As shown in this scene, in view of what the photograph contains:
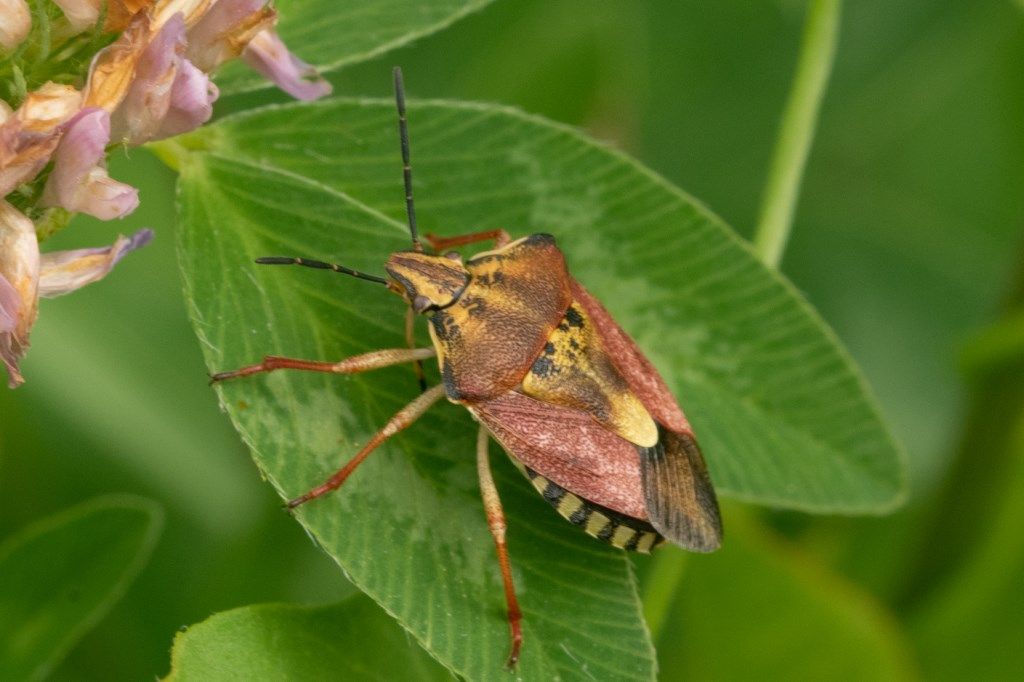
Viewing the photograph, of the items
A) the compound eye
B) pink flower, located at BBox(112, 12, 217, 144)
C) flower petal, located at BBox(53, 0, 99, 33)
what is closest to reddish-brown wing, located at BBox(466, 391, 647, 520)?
the compound eye

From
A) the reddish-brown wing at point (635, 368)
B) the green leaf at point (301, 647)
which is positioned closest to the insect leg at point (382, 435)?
the green leaf at point (301, 647)

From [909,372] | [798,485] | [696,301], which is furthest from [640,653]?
[909,372]

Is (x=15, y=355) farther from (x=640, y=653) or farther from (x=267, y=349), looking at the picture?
(x=640, y=653)

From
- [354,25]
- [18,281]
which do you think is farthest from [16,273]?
[354,25]

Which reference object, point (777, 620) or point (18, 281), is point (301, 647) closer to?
point (18, 281)

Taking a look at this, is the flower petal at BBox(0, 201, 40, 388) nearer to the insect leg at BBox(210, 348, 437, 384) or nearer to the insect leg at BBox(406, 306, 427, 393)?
the insect leg at BBox(210, 348, 437, 384)

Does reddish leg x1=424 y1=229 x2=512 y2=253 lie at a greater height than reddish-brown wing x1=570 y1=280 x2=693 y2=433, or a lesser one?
greater
